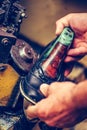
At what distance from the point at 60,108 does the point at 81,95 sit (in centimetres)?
17

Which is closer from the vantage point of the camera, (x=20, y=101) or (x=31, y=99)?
(x=31, y=99)

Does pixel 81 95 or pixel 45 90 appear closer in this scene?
pixel 81 95

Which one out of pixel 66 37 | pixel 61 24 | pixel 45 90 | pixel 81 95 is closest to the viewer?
pixel 81 95

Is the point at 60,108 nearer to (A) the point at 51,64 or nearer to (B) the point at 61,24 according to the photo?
(A) the point at 51,64

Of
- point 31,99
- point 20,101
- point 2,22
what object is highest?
point 2,22

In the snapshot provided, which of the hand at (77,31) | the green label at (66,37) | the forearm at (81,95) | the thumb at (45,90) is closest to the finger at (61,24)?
the hand at (77,31)

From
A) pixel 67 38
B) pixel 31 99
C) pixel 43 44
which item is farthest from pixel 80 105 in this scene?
pixel 43 44

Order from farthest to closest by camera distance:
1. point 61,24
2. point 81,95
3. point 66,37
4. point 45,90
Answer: point 61,24, point 66,37, point 45,90, point 81,95

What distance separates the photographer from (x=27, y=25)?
3.05m

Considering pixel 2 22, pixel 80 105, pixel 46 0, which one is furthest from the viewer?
pixel 46 0

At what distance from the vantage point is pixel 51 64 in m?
2.21

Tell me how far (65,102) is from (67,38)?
68cm

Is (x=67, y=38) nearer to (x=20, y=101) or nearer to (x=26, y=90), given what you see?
(x=26, y=90)

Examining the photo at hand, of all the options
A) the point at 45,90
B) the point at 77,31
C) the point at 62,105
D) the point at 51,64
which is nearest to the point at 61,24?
the point at 77,31
